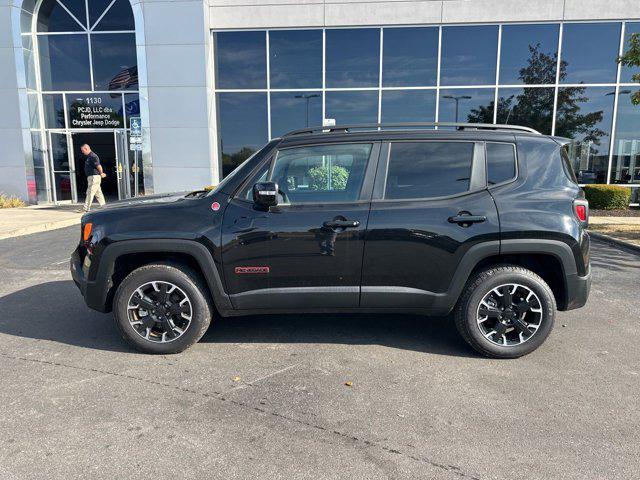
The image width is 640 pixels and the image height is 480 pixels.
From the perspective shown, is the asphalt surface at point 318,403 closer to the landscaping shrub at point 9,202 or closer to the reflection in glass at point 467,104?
the reflection in glass at point 467,104

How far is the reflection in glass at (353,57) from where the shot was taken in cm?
1453

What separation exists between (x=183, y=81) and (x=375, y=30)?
645 cm

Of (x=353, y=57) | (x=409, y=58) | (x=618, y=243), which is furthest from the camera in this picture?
(x=353, y=57)

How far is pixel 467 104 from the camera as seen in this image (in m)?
14.6

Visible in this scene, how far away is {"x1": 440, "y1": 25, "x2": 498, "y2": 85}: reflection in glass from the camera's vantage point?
561 inches

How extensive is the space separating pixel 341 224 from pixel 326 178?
0.61 meters

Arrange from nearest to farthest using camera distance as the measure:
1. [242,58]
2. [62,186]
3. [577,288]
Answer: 1. [577,288]
2. [242,58]
3. [62,186]

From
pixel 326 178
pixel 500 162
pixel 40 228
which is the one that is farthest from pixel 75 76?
pixel 500 162

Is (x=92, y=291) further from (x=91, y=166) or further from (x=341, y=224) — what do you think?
(x=91, y=166)

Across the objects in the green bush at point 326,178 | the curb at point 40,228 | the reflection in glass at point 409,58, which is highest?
the reflection in glass at point 409,58

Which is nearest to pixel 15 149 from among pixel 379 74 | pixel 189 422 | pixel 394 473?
pixel 379 74

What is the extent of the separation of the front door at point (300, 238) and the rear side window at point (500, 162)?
0.97 meters

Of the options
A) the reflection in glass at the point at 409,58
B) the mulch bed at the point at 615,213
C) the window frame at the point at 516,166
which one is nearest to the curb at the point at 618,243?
the mulch bed at the point at 615,213

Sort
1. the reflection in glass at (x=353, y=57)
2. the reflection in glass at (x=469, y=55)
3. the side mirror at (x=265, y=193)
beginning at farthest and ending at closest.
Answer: the reflection in glass at (x=353, y=57), the reflection in glass at (x=469, y=55), the side mirror at (x=265, y=193)
